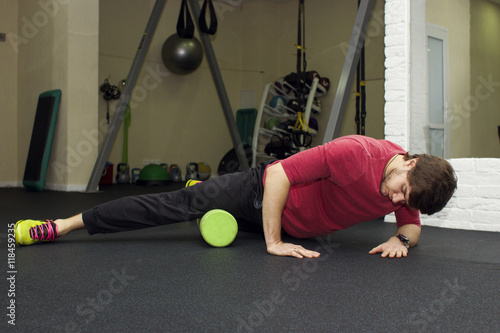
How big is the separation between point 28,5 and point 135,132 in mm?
2269

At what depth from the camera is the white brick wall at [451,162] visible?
274cm

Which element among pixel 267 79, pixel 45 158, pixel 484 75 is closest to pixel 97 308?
pixel 484 75

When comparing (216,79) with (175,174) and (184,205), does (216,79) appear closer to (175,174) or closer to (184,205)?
(175,174)

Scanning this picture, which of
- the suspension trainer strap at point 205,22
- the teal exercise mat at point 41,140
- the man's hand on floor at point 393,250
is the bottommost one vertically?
the man's hand on floor at point 393,250

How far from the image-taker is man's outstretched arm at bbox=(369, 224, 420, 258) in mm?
1921

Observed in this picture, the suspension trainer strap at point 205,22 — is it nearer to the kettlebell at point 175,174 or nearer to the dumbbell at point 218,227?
the kettlebell at point 175,174

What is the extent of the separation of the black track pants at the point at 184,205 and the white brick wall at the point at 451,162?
4.26 ft

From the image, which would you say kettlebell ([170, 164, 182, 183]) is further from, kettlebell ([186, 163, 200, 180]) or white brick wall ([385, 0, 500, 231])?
white brick wall ([385, 0, 500, 231])

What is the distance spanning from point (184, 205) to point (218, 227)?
0.18 metres

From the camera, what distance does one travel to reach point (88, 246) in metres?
2.07

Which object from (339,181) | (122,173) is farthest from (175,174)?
(339,181)

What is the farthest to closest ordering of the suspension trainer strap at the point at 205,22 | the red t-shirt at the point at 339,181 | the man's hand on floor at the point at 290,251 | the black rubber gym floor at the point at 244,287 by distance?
the suspension trainer strap at the point at 205,22
the man's hand on floor at the point at 290,251
the red t-shirt at the point at 339,181
the black rubber gym floor at the point at 244,287

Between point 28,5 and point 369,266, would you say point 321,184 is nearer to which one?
point 369,266

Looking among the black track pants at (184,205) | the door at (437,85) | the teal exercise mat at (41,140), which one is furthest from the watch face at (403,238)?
the teal exercise mat at (41,140)
